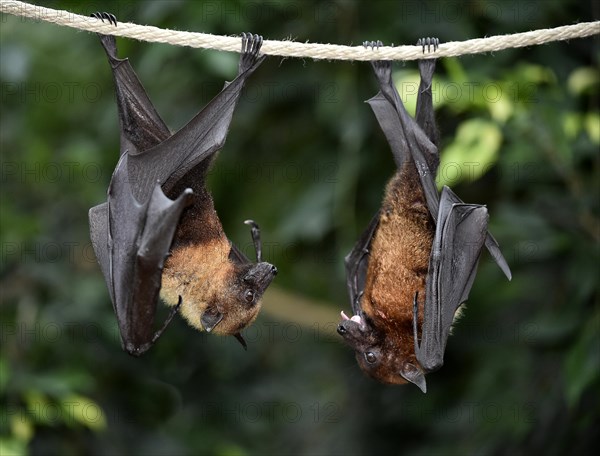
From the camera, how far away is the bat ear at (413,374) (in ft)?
12.3

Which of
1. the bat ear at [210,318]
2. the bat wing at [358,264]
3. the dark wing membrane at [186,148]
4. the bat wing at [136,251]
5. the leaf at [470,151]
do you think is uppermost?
the dark wing membrane at [186,148]

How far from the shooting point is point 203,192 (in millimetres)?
3891

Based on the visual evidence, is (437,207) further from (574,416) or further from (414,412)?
(414,412)

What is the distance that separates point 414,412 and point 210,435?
155 cm

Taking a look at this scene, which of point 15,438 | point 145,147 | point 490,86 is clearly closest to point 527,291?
point 490,86

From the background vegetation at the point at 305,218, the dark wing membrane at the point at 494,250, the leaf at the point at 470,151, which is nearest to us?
the dark wing membrane at the point at 494,250

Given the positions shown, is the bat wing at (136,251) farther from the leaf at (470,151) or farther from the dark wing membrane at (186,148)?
the leaf at (470,151)

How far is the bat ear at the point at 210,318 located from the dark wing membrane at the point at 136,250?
53 centimetres

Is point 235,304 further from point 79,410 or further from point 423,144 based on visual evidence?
point 79,410

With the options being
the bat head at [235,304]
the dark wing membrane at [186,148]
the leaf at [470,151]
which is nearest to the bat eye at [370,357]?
the bat head at [235,304]

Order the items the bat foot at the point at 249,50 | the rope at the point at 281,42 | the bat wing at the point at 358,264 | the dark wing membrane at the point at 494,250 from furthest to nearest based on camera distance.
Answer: the bat wing at the point at 358,264 < the dark wing membrane at the point at 494,250 < the bat foot at the point at 249,50 < the rope at the point at 281,42

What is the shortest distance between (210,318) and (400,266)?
38.8 inches

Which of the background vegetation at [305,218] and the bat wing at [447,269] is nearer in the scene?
the bat wing at [447,269]

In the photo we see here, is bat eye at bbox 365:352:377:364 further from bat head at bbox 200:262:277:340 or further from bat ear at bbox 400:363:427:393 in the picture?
bat head at bbox 200:262:277:340
